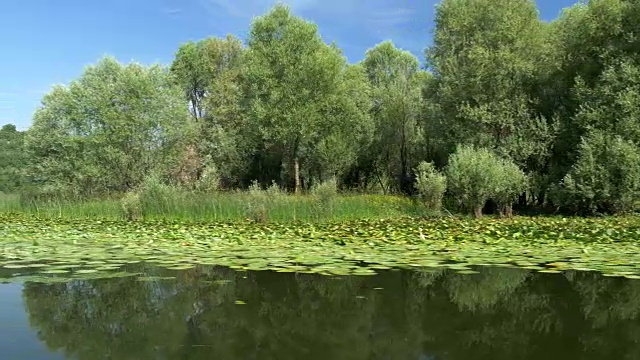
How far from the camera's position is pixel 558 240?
1092cm

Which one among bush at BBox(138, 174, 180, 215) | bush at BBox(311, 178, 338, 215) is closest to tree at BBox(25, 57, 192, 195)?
bush at BBox(138, 174, 180, 215)

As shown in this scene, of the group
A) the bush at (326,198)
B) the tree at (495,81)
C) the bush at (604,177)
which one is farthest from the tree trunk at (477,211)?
the bush at (326,198)

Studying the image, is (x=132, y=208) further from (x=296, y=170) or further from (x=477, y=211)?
(x=296, y=170)

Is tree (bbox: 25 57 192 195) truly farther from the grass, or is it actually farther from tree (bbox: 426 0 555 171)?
tree (bbox: 426 0 555 171)

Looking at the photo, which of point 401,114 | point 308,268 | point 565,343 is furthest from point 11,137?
point 565,343

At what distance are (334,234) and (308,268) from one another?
4.40 meters

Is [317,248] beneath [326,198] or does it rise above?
beneath

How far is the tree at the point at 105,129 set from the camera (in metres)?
27.5

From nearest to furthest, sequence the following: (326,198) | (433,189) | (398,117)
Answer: (326,198)
(433,189)
(398,117)

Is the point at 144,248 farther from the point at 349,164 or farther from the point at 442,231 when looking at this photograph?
the point at 349,164

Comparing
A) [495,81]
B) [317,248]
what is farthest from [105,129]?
[317,248]

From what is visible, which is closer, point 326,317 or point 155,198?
point 326,317

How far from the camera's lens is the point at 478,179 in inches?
768

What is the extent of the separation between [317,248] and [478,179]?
11.8m
